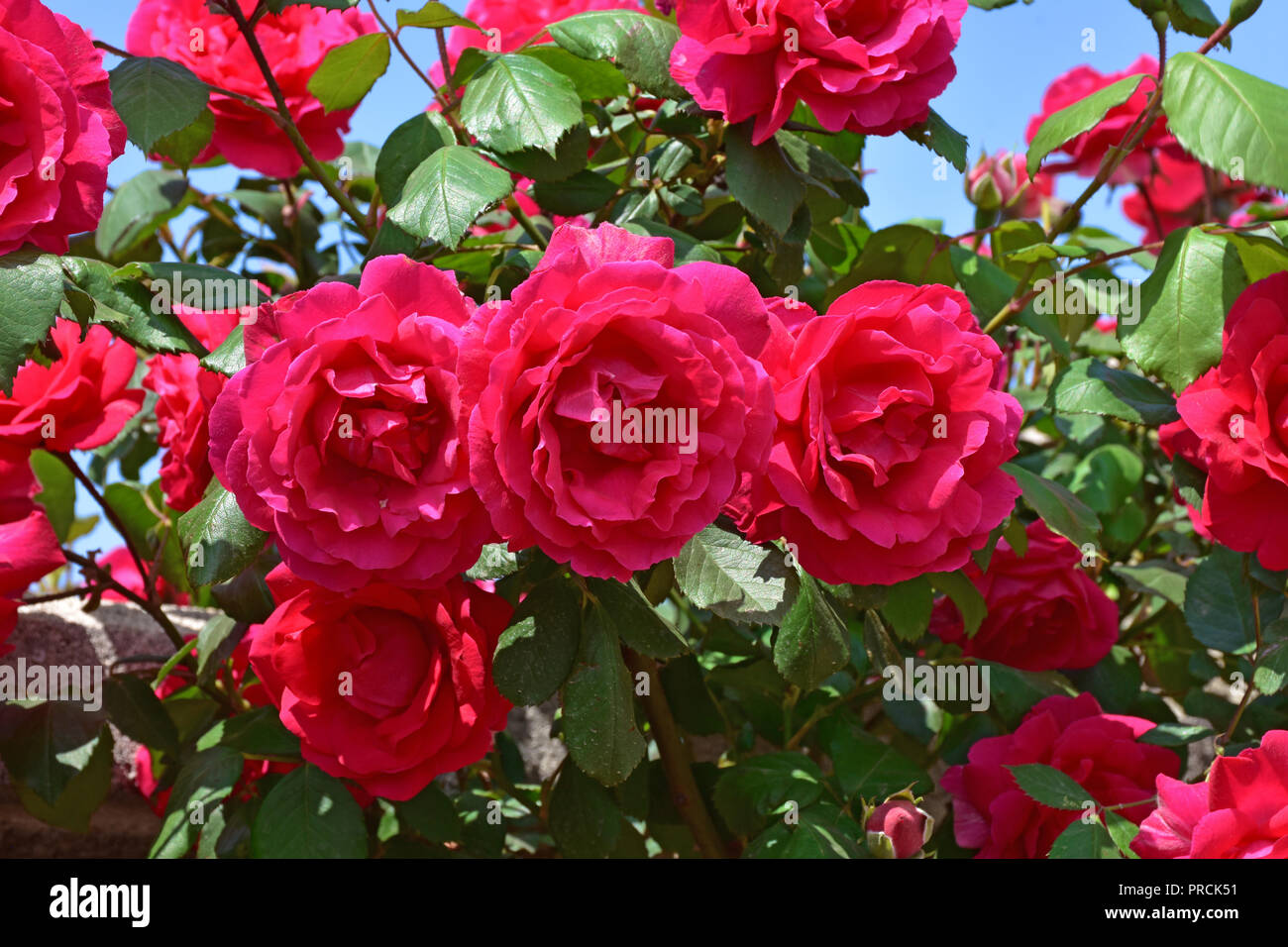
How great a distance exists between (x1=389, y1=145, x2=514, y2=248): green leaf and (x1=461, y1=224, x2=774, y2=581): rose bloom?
0.55 feet

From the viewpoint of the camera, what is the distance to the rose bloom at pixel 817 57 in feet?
3.04

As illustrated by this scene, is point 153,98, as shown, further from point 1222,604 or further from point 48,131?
point 1222,604

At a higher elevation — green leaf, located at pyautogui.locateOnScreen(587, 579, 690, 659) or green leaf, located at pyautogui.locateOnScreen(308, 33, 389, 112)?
green leaf, located at pyautogui.locateOnScreen(308, 33, 389, 112)

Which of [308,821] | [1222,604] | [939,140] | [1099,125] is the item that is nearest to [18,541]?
[308,821]

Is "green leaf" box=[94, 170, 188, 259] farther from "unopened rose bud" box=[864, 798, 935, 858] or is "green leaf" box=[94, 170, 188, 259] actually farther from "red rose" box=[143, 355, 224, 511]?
"unopened rose bud" box=[864, 798, 935, 858]

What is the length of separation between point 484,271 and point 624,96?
229 mm

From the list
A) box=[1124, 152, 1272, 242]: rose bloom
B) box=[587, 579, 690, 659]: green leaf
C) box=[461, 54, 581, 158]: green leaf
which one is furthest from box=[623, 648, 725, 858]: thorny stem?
box=[1124, 152, 1272, 242]: rose bloom

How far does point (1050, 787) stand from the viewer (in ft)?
3.30

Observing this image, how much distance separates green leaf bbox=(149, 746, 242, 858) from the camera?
107 cm

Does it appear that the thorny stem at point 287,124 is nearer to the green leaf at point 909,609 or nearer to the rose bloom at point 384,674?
the rose bloom at point 384,674

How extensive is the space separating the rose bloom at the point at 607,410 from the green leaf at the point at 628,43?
1.03ft

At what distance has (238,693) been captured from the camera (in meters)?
1.29

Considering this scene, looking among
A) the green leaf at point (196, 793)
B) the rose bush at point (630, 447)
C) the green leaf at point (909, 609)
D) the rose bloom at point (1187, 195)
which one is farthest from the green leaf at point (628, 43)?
the rose bloom at point (1187, 195)

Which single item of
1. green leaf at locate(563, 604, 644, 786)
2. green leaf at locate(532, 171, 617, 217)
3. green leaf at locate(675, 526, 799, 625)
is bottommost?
green leaf at locate(563, 604, 644, 786)
